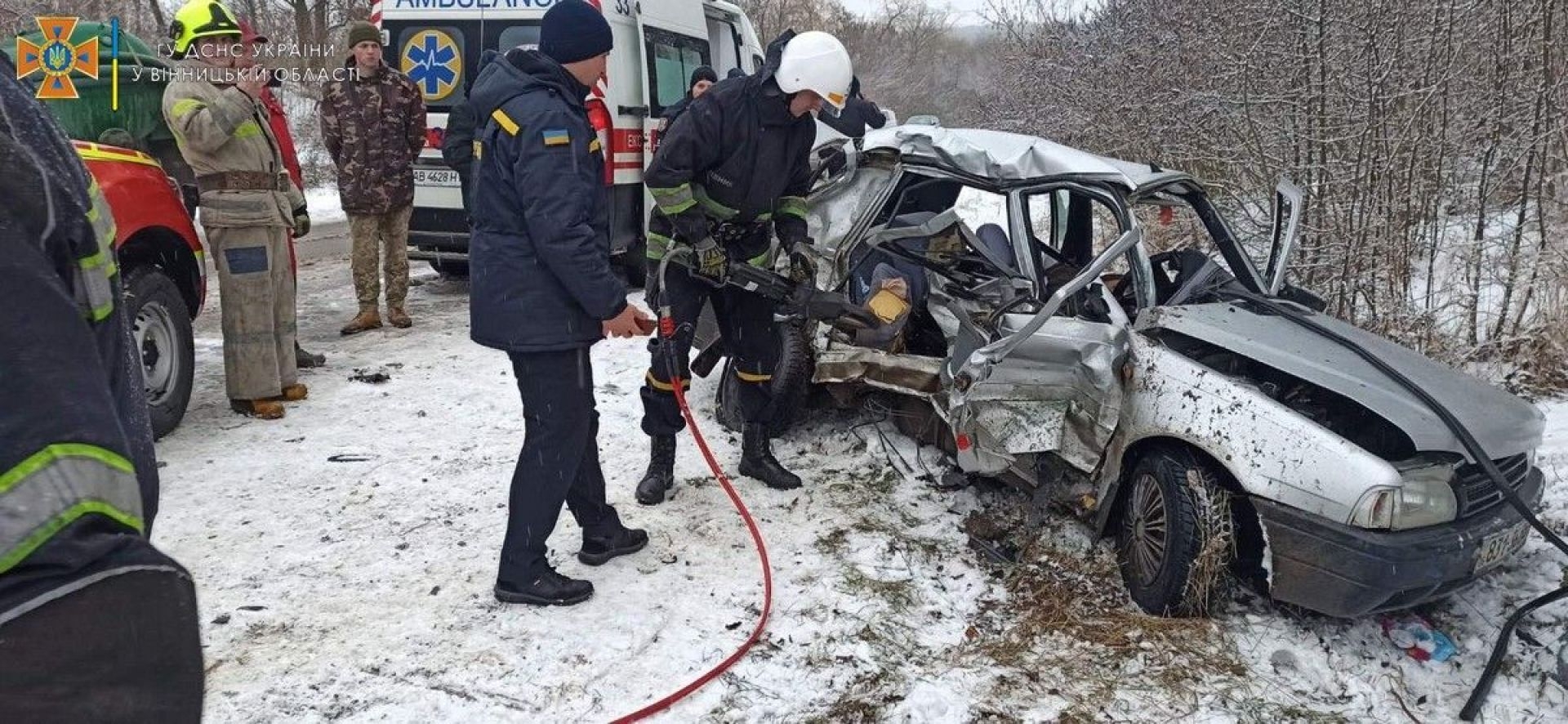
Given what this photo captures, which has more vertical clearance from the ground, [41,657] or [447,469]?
[41,657]

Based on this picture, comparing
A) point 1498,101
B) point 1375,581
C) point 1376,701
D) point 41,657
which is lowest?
Answer: point 1376,701

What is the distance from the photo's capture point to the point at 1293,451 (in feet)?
10.3

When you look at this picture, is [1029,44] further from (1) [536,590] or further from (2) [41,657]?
(2) [41,657]

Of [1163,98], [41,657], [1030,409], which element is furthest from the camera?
[1163,98]

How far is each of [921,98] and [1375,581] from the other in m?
30.9

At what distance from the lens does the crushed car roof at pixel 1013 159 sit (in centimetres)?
417

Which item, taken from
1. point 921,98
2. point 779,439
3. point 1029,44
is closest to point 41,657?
point 779,439

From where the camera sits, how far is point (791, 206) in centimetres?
447

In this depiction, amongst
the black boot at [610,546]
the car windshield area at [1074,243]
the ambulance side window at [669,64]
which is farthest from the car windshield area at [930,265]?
the ambulance side window at [669,64]

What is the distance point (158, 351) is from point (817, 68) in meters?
3.42

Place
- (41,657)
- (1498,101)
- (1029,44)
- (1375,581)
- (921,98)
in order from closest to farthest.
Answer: (41,657), (1375,581), (1498,101), (1029,44), (921,98)

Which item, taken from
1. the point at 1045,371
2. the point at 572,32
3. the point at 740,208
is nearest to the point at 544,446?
the point at 572,32

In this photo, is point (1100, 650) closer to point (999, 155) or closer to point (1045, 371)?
point (1045, 371)

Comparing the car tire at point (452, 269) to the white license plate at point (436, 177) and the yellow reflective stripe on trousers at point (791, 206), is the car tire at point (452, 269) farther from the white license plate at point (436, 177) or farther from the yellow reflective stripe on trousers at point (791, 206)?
the yellow reflective stripe on trousers at point (791, 206)
